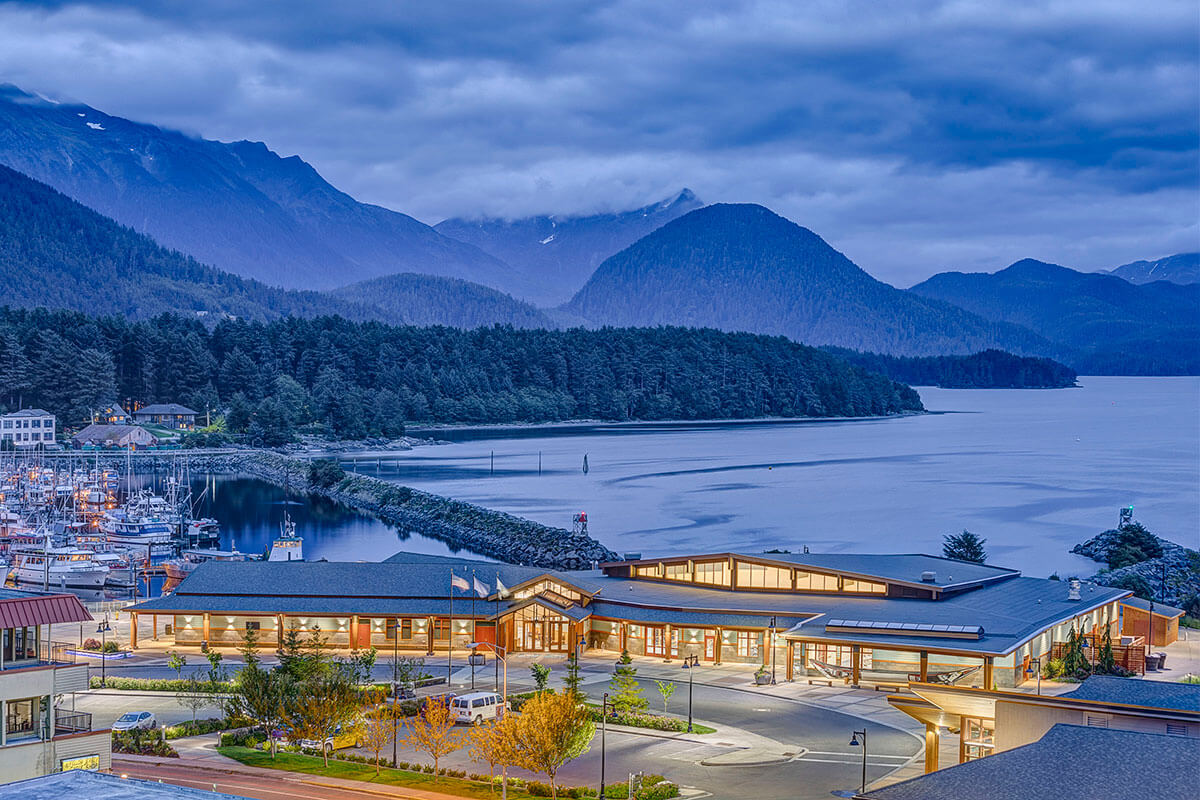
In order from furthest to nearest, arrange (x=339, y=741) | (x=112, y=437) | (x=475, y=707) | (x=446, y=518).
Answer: (x=112, y=437) → (x=446, y=518) → (x=475, y=707) → (x=339, y=741)

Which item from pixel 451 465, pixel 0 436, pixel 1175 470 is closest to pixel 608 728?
pixel 451 465

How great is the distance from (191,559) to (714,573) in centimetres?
3128

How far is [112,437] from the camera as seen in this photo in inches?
5162

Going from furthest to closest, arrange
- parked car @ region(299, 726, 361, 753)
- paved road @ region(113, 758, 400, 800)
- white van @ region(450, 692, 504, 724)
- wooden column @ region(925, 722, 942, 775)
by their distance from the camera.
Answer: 1. white van @ region(450, 692, 504, 724)
2. parked car @ region(299, 726, 361, 753)
3. paved road @ region(113, 758, 400, 800)
4. wooden column @ region(925, 722, 942, 775)

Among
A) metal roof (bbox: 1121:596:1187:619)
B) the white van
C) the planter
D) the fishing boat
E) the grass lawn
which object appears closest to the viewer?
the grass lawn

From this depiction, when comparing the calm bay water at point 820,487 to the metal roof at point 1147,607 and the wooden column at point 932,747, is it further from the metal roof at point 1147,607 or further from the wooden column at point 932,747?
the wooden column at point 932,747

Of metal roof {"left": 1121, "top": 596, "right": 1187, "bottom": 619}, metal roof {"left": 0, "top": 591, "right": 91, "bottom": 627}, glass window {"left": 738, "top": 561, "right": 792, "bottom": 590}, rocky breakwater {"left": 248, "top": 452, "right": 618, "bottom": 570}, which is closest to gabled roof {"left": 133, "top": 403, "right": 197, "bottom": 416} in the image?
rocky breakwater {"left": 248, "top": 452, "right": 618, "bottom": 570}

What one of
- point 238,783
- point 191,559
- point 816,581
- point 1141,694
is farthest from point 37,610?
point 191,559

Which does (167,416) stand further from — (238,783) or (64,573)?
(238,783)

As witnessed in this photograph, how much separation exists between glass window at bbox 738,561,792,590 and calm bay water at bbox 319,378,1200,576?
2778cm

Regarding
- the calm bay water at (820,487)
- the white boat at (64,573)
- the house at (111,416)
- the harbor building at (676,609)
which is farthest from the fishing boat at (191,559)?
the house at (111,416)

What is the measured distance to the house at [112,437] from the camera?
130000 millimetres

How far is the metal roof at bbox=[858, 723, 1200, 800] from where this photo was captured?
13625 mm

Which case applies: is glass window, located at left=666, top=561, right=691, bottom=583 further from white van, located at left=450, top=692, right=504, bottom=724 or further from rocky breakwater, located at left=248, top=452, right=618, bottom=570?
rocky breakwater, located at left=248, top=452, right=618, bottom=570
